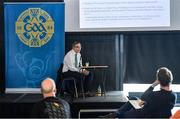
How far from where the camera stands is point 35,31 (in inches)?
270

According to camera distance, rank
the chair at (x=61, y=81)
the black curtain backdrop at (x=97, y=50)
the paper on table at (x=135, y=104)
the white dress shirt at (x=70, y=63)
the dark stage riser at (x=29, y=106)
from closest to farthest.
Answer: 1. the paper on table at (x=135, y=104)
2. the dark stage riser at (x=29, y=106)
3. the chair at (x=61, y=81)
4. the white dress shirt at (x=70, y=63)
5. the black curtain backdrop at (x=97, y=50)

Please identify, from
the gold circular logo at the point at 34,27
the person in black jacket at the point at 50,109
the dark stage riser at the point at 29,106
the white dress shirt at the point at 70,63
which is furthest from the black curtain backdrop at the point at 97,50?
the person in black jacket at the point at 50,109

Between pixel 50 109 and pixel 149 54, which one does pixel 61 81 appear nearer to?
pixel 149 54

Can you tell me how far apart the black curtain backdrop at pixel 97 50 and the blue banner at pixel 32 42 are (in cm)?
33

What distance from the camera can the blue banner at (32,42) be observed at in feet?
22.2

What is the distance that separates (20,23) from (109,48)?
180cm

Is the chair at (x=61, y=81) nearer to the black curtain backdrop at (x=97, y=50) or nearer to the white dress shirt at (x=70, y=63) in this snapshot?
the white dress shirt at (x=70, y=63)

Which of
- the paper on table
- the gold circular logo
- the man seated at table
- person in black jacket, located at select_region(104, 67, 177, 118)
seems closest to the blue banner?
the gold circular logo

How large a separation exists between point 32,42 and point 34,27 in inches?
11.6

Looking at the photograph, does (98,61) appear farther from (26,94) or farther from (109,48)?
(26,94)

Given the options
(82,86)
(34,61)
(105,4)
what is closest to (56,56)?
(34,61)

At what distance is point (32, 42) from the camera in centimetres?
685

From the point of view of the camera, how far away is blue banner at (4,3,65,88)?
678 centimetres

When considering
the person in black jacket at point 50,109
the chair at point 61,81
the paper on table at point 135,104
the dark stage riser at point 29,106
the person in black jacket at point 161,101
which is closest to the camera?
the person in black jacket at point 50,109
